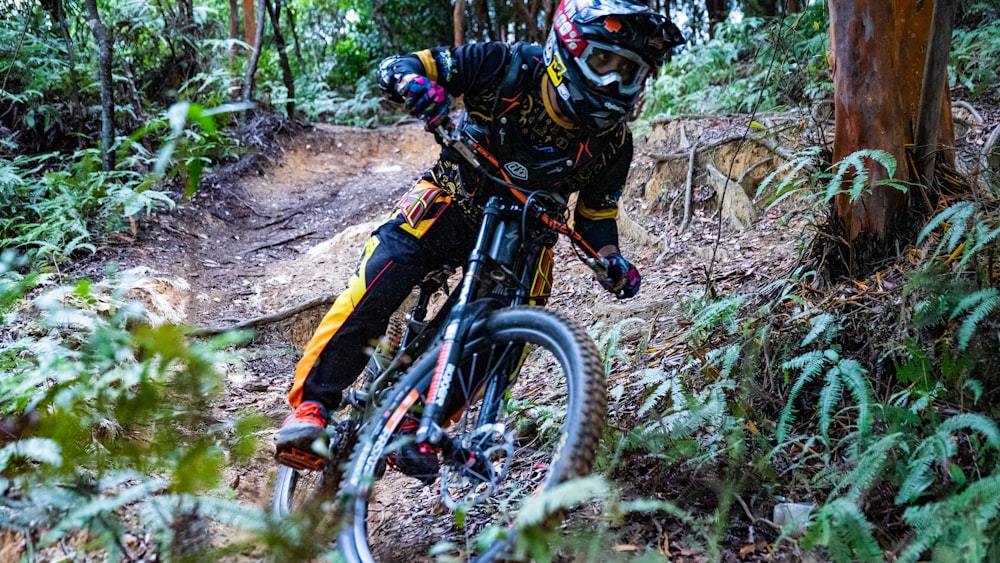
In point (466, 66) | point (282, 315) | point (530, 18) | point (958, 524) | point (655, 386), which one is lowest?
point (282, 315)

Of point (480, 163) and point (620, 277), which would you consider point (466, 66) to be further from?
point (620, 277)

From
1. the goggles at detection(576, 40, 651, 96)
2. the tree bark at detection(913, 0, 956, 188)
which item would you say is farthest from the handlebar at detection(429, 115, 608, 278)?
the tree bark at detection(913, 0, 956, 188)

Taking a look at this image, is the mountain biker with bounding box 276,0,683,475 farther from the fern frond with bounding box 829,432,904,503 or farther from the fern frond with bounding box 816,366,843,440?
the fern frond with bounding box 829,432,904,503

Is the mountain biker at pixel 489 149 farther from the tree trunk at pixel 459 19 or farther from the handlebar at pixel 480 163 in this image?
the tree trunk at pixel 459 19

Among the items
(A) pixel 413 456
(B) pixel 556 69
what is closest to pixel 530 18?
(B) pixel 556 69

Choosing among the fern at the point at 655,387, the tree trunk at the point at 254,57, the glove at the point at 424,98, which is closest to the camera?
the glove at the point at 424,98

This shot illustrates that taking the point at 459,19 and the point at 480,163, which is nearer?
the point at 480,163

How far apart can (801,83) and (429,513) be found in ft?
18.2

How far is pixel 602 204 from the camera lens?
337 centimetres

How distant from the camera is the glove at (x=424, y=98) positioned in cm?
267

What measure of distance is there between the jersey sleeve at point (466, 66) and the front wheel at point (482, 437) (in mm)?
1125

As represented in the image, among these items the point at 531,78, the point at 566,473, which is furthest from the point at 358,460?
the point at 531,78

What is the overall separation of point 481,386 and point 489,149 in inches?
44.0

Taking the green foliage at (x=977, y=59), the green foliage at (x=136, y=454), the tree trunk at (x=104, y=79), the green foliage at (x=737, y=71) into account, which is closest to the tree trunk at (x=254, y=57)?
the tree trunk at (x=104, y=79)
